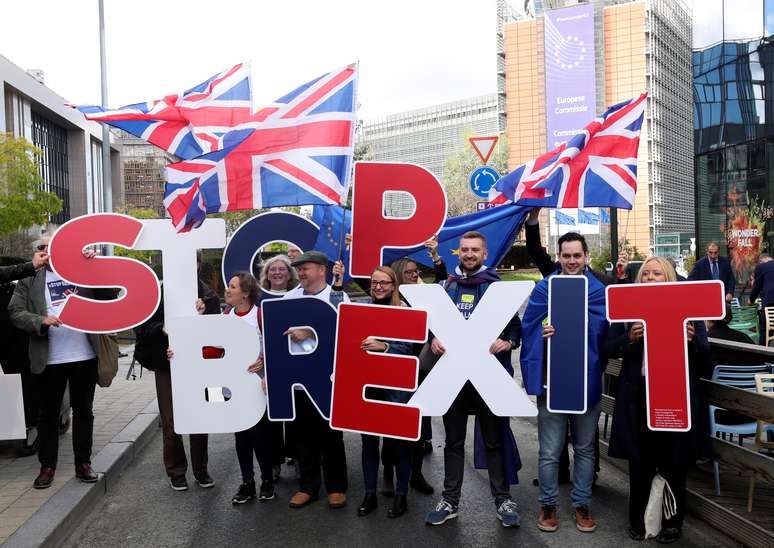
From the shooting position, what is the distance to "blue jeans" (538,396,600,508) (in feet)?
16.4

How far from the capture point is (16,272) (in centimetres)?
585

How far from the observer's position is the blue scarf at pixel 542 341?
5.01 meters

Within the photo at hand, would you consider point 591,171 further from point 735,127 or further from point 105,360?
point 735,127

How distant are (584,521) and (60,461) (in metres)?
4.67

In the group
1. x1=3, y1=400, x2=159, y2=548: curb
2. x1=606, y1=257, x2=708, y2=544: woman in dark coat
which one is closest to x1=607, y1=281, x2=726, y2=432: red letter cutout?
x1=606, y1=257, x2=708, y2=544: woman in dark coat

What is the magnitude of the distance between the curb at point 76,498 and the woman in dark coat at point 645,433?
3810mm

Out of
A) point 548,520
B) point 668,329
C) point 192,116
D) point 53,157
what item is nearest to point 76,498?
point 192,116

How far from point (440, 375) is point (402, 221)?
1458 millimetres

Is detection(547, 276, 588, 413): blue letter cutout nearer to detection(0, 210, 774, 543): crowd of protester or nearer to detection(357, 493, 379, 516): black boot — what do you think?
detection(0, 210, 774, 543): crowd of protester

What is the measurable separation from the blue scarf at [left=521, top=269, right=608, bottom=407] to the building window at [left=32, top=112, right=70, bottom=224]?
205 feet

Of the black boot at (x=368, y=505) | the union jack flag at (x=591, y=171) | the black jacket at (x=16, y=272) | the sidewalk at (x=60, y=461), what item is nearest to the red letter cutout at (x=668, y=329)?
the union jack flag at (x=591, y=171)

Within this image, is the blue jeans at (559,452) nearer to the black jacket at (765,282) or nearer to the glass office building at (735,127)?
the black jacket at (765,282)

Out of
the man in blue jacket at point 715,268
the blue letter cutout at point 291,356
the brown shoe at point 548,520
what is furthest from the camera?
the man in blue jacket at point 715,268

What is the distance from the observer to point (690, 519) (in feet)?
16.8
